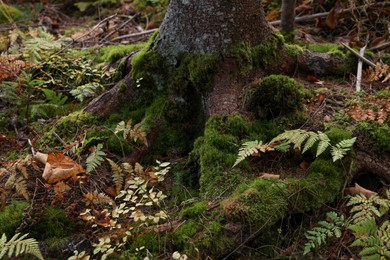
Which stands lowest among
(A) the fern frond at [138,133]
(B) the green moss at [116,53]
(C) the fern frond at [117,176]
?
(C) the fern frond at [117,176]

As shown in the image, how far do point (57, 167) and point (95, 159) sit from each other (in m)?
0.34

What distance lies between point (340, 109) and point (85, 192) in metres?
2.65

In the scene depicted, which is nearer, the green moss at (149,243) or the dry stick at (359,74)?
the green moss at (149,243)

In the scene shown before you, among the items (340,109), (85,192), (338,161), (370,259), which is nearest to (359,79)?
(340,109)

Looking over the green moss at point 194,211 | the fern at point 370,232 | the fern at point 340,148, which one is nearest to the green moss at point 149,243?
the green moss at point 194,211

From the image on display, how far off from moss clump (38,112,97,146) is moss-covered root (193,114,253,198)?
4.47ft

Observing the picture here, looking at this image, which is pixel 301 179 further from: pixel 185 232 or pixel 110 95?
pixel 110 95

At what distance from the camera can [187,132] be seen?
4676mm

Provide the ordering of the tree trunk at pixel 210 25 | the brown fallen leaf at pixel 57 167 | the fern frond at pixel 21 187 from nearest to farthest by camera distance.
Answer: the fern frond at pixel 21 187
the brown fallen leaf at pixel 57 167
the tree trunk at pixel 210 25

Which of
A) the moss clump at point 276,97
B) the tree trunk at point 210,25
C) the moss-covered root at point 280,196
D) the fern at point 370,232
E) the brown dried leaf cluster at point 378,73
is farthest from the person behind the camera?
the brown dried leaf cluster at point 378,73

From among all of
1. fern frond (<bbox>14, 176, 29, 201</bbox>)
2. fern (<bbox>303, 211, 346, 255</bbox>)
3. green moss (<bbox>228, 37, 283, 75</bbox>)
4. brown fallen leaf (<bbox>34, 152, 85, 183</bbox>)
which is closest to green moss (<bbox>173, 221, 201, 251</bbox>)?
fern (<bbox>303, 211, 346, 255</bbox>)

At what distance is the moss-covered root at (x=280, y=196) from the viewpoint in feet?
11.1

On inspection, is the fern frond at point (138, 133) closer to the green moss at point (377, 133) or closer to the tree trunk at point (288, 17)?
the green moss at point (377, 133)

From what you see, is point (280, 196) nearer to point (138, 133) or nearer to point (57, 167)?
point (138, 133)
